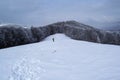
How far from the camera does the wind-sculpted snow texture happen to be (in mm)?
15124

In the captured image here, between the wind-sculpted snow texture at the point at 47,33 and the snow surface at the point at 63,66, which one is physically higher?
the snow surface at the point at 63,66

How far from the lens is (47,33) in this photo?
20422 millimetres

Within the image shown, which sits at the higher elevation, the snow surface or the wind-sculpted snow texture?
the snow surface

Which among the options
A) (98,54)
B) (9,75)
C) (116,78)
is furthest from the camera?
(98,54)

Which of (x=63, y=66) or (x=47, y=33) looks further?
(x=47, y=33)

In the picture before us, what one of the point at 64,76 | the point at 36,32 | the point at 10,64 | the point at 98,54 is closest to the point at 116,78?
the point at 64,76

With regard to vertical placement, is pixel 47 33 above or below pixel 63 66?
below

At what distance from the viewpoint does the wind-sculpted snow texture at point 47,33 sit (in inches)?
595

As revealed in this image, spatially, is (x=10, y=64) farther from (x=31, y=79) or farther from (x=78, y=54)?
(x=78, y=54)

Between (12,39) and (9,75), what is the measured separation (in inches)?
332

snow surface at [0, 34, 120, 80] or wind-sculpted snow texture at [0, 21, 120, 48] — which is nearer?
snow surface at [0, 34, 120, 80]

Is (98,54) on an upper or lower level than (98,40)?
upper

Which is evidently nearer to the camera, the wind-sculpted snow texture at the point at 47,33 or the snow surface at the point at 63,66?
the snow surface at the point at 63,66

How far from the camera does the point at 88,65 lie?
7.54 m
